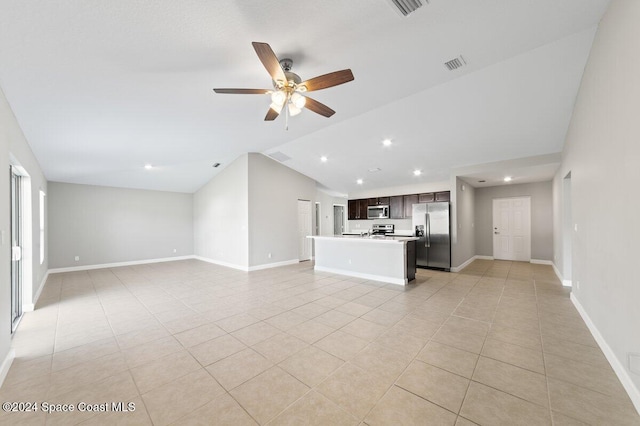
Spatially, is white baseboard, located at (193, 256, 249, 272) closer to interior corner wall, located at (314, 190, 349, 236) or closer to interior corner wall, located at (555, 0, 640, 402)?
interior corner wall, located at (314, 190, 349, 236)

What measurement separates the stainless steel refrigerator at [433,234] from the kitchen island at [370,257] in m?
1.34

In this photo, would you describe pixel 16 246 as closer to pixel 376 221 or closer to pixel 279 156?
pixel 279 156

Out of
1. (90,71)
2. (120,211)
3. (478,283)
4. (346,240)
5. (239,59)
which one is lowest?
(478,283)

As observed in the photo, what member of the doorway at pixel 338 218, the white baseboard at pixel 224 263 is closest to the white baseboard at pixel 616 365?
the white baseboard at pixel 224 263

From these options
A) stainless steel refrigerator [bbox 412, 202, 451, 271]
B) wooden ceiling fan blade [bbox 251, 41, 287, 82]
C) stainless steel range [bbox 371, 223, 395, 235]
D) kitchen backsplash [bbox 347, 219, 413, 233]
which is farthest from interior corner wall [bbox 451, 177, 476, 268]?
wooden ceiling fan blade [bbox 251, 41, 287, 82]

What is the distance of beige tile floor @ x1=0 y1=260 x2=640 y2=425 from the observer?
1717mm

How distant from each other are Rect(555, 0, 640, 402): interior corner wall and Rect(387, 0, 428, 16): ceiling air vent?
1.43m

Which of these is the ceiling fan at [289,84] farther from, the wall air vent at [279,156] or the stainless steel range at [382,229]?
the stainless steel range at [382,229]

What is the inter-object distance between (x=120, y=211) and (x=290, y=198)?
5245 mm

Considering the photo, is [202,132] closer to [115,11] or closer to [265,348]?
[115,11]

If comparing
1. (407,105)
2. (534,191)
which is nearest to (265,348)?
(407,105)

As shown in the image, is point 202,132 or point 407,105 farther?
point 202,132

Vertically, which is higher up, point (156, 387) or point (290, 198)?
point (290, 198)

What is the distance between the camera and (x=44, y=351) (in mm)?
2611
